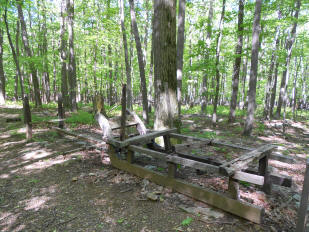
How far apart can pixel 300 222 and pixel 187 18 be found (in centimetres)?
2770

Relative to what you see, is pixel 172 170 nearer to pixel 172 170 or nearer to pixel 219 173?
Answer: pixel 172 170

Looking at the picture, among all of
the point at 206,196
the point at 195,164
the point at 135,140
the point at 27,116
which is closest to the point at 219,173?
the point at 195,164

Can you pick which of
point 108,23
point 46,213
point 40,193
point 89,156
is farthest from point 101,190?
point 108,23

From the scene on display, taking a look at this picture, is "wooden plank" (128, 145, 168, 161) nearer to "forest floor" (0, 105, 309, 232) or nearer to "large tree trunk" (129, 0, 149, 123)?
"forest floor" (0, 105, 309, 232)

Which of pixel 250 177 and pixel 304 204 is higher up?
pixel 250 177

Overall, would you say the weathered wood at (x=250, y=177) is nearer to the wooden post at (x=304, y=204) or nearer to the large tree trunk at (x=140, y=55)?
the wooden post at (x=304, y=204)

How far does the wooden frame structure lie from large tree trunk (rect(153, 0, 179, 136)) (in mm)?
588

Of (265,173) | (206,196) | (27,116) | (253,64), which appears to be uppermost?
(253,64)

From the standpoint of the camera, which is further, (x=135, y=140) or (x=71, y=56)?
(x=71, y=56)

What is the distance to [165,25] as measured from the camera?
5.33m

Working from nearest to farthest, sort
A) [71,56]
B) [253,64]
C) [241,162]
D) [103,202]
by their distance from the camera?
[241,162], [103,202], [253,64], [71,56]

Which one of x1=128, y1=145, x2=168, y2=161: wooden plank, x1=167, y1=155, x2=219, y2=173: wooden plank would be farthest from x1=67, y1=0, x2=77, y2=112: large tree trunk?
x1=167, y1=155, x2=219, y2=173: wooden plank

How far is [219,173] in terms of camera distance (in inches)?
117

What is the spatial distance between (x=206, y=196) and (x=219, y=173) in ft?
2.01
